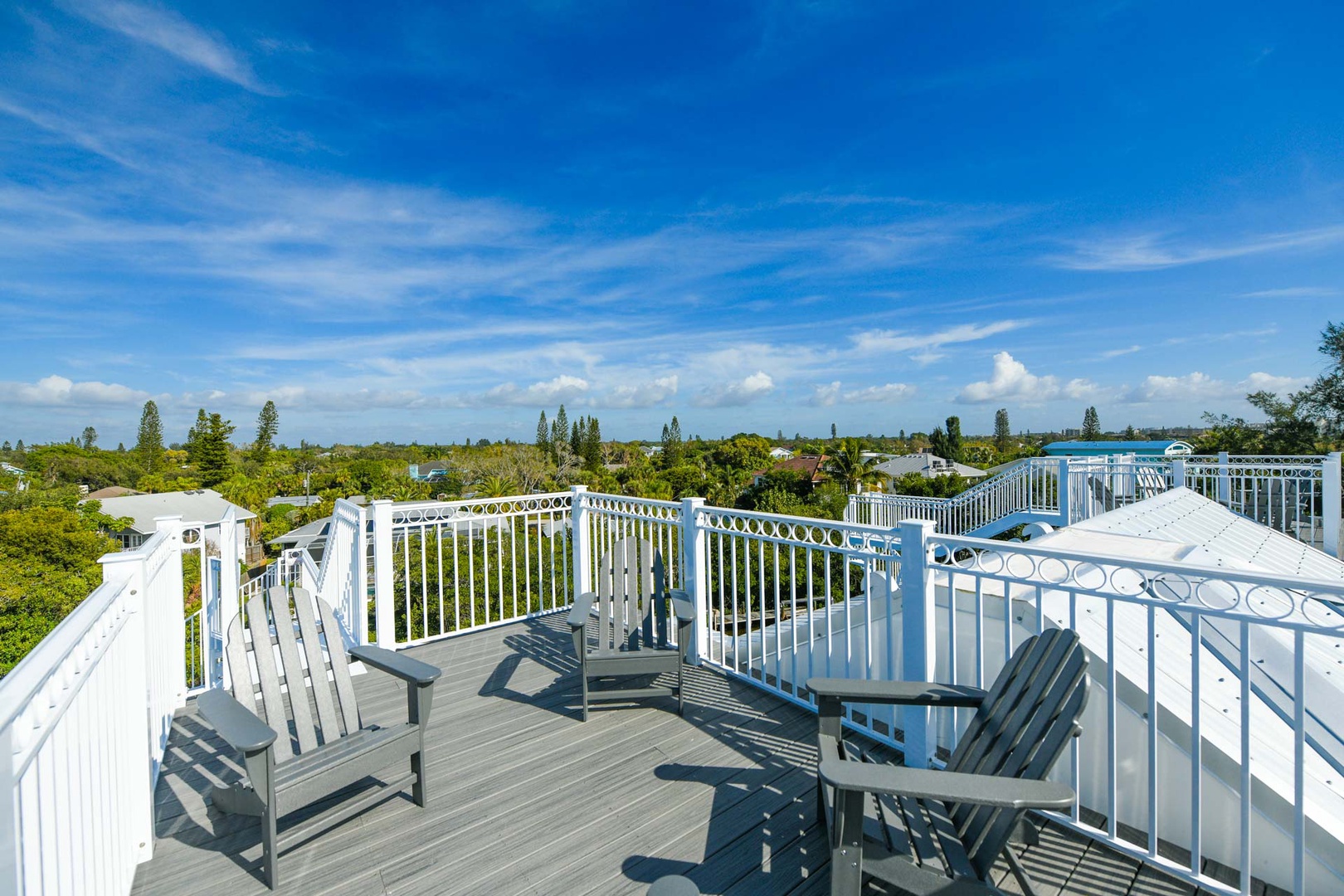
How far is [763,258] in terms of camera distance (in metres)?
20.2

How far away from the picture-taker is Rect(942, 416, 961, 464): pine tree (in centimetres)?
5975

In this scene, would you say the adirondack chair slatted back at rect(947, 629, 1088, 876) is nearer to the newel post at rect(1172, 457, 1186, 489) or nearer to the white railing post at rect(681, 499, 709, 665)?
the white railing post at rect(681, 499, 709, 665)

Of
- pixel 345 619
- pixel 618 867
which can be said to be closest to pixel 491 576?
pixel 345 619

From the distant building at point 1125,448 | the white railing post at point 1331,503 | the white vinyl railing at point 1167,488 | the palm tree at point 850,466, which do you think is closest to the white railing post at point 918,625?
the white vinyl railing at point 1167,488

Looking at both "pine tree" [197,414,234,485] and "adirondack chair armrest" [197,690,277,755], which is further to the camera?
"pine tree" [197,414,234,485]

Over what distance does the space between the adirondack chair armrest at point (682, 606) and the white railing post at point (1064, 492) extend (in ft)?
→ 27.9

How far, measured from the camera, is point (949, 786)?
1453 mm

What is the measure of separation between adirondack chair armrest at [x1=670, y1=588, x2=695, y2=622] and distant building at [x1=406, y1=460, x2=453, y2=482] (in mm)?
55157

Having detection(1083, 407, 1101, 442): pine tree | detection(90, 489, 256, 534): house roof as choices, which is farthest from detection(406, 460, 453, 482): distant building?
detection(1083, 407, 1101, 442): pine tree

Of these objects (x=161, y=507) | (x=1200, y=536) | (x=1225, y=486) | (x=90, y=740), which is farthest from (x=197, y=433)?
(x=1225, y=486)

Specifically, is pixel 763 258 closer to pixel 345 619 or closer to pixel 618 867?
pixel 345 619

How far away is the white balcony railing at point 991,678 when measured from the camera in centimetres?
143

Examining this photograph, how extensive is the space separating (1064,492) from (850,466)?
Answer: 21240mm

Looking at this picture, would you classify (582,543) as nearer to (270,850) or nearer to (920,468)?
(270,850)
